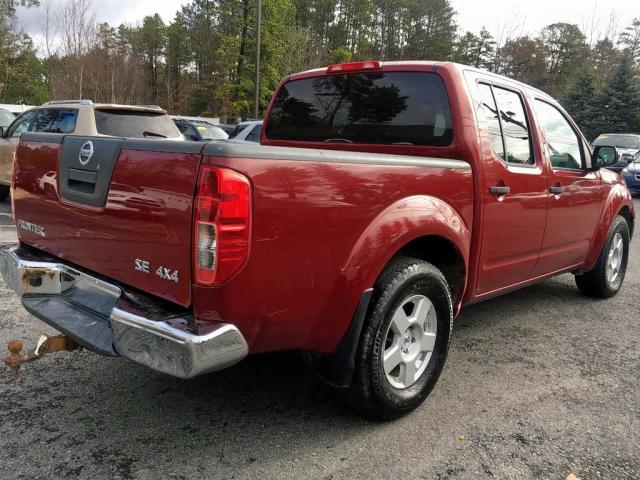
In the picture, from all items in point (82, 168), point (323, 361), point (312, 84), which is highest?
point (312, 84)

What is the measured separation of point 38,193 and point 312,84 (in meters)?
2.01

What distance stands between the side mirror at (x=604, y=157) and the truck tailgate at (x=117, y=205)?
3.92 m

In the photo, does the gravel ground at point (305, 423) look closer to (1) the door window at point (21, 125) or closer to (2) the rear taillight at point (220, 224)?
(2) the rear taillight at point (220, 224)

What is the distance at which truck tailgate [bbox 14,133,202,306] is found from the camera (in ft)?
6.84

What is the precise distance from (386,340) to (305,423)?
2.00 feet

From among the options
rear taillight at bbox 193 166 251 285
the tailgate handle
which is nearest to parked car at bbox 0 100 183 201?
the tailgate handle

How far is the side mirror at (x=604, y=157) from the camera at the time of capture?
4.61 m

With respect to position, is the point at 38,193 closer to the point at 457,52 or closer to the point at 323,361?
the point at 323,361

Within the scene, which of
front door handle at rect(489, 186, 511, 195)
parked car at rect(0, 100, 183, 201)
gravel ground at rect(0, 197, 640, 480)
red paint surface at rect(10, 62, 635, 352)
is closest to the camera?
red paint surface at rect(10, 62, 635, 352)

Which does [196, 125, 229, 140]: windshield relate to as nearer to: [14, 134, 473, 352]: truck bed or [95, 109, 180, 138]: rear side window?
[95, 109, 180, 138]: rear side window

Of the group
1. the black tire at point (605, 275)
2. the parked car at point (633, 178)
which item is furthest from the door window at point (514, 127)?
the parked car at point (633, 178)

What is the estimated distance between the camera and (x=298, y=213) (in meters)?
2.16

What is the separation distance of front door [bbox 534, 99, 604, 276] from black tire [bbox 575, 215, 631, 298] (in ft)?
1.27

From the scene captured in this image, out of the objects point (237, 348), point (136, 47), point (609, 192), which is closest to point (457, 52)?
point (136, 47)
